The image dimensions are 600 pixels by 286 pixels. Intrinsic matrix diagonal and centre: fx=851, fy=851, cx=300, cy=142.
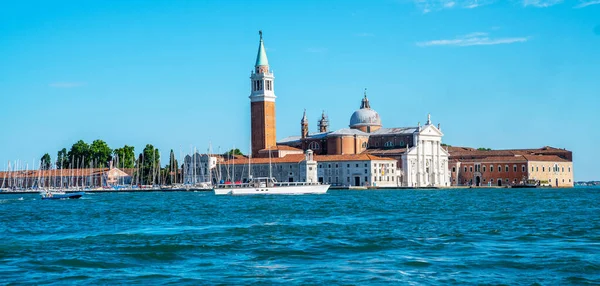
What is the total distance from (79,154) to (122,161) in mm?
5287

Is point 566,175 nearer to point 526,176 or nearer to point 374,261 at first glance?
point 526,176

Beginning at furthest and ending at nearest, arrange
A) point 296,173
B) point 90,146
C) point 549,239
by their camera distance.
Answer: point 90,146, point 296,173, point 549,239

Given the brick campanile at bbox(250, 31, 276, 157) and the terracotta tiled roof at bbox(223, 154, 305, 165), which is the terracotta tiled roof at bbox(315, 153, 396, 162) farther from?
the brick campanile at bbox(250, 31, 276, 157)

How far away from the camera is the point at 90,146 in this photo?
87750 millimetres

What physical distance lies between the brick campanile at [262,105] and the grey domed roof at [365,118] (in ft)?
28.8

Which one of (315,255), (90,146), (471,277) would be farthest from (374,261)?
(90,146)

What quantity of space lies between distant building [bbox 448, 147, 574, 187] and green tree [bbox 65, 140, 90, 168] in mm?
37039

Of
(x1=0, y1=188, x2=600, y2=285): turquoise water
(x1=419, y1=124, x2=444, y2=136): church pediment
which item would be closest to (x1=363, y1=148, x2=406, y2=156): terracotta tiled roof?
(x1=419, y1=124, x2=444, y2=136): church pediment

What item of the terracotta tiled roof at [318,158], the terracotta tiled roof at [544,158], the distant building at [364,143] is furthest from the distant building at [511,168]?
the terracotta tiled roof at [318,158]

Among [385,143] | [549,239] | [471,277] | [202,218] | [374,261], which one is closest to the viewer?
[471,277]

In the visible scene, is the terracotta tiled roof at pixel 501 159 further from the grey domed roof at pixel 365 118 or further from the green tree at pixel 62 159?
the green tree at pixel 62 159

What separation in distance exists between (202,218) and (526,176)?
53.9 m

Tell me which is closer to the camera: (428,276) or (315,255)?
(428,276)

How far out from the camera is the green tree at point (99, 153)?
86.9 m
